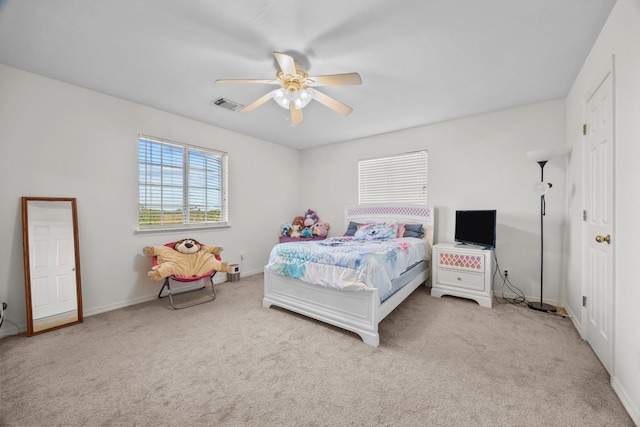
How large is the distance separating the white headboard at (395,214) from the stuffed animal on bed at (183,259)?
8.01 ft

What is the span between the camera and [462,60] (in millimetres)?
2334

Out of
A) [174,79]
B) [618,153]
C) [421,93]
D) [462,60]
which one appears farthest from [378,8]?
[174,79]

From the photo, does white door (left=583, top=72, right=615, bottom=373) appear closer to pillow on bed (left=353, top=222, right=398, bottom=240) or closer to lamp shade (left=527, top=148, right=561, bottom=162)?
lamp shade (left=527, top=148, right=561, bottom=162)

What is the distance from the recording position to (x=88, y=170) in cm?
294

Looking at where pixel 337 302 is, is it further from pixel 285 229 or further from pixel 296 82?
pixel 285 229

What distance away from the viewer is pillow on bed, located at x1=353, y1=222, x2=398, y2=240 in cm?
383

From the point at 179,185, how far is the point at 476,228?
166 inches

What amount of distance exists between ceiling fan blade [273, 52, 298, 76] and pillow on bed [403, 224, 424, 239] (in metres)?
2.80

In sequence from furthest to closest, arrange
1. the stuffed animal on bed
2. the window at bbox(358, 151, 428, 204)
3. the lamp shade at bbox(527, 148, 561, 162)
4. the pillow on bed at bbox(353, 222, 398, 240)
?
the window at bbox(358, 151, 428, 204) → the pillow on bed at bbox(353, 222, 398, 240) → the stuffed animal on bed → the lamp shade at bbox(527, 148, 561, 162)

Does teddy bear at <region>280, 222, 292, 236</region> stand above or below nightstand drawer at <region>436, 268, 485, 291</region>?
above

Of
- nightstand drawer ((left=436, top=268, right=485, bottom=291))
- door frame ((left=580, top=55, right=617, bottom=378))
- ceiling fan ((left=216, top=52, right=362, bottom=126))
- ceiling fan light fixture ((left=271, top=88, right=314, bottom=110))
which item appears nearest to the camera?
door frame ((left=580, top=55, right=617, bottom=378))

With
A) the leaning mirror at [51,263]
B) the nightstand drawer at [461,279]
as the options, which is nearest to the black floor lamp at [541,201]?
the nightstand drawer at [461,279]

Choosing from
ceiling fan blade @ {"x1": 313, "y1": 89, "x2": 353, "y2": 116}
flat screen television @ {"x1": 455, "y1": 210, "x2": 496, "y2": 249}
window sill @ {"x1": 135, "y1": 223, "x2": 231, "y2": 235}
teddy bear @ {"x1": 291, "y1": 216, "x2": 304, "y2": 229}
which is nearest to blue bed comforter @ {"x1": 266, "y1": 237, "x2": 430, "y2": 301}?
flat screen television @ {"x1": 455, "y1": 210, "x2": 496, "y2": 249}

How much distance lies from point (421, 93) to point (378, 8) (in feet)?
4.86
